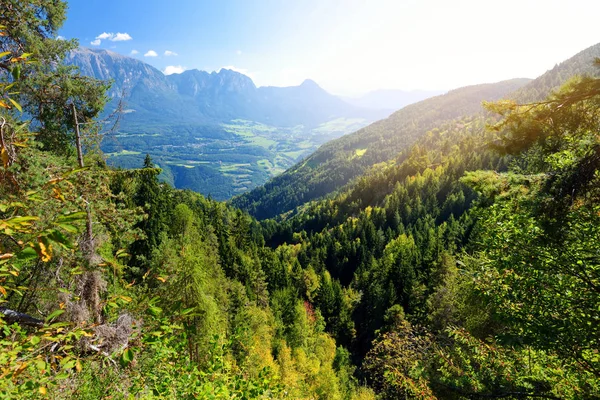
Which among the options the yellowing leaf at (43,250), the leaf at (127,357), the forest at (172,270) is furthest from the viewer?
the forest at (172,270)

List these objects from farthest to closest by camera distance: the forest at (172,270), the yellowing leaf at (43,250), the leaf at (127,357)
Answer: the forest at (172,270), the leaf at (127,357), the yellowing leaf at (43,250)

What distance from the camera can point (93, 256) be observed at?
957cm

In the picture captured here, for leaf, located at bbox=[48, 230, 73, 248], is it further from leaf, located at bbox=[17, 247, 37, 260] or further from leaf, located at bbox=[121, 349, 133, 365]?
leaf, located at bbox=[121, 349, 133, 365]

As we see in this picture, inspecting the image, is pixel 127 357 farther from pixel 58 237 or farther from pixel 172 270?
pixel 172 270

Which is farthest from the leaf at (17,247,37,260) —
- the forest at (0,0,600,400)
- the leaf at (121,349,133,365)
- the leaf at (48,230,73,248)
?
the leaf at (121,349,133,365)

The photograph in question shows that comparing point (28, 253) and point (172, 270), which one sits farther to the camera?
point (172, 270)

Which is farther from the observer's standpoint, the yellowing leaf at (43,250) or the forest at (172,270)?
the forest at (172,270)

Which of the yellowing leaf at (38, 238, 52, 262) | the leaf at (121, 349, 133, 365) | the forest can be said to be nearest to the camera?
the yellowing leaf at (38, 238, 52, 262)

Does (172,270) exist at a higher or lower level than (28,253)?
lower

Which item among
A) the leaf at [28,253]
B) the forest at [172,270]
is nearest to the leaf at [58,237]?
the forest at [172,270]

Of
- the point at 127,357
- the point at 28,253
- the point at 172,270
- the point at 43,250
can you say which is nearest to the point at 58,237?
the point at 43,250

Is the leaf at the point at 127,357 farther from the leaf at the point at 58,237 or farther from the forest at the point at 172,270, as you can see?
the leaf at the point at 58,237

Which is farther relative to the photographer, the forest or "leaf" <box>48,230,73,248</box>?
the forest

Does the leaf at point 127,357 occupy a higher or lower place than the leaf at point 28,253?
lower
